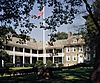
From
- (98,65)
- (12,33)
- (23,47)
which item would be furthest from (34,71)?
(23,47)

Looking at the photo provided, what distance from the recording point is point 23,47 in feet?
315

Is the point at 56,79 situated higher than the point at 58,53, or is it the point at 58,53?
the point at 58,53

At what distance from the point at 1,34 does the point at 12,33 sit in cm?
67

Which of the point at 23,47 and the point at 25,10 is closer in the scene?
the point at 25,10

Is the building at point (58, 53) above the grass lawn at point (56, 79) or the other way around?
above

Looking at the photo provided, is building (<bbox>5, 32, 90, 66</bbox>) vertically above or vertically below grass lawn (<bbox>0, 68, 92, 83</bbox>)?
above

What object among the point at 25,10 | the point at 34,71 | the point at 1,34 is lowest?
the point at 34,71

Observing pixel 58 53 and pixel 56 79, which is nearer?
pixel 56 79

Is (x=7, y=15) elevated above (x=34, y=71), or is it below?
above

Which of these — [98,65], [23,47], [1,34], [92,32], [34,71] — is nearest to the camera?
[98,65]

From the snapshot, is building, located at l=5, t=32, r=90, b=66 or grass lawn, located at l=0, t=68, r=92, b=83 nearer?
grass lawn, located at l=0, t=68, r=92, b=83

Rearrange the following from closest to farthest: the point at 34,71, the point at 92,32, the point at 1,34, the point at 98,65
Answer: the point at 98,65 < the point at 1,34 < the point at 92,32 < the point at 34,71

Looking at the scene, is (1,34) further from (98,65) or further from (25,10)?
(98,65)

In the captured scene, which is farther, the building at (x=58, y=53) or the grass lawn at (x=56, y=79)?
the building at (x=58, y=53)
